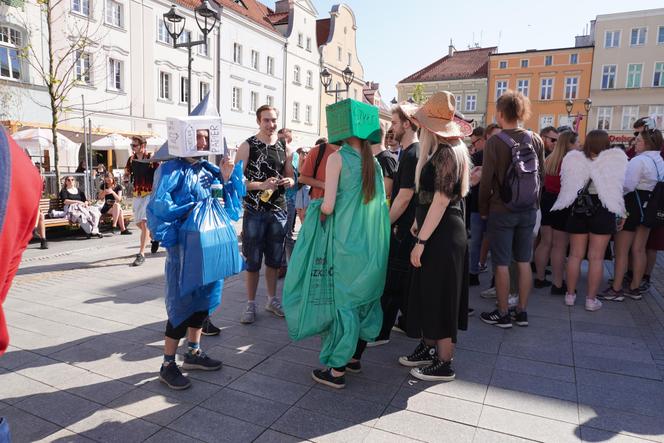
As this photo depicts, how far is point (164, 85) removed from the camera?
23812 mm

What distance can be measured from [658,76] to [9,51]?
45779 mm

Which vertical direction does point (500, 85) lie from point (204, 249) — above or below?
above

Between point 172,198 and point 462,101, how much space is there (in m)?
48.9

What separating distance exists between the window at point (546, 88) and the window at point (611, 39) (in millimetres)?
5190

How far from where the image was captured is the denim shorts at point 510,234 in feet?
14.2

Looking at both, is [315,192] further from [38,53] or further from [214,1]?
[214,1]

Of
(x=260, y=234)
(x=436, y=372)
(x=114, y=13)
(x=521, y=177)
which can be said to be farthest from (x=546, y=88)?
(x=436, y=372)

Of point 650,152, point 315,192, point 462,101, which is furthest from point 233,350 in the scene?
point 462,101

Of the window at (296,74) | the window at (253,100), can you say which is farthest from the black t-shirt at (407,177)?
the window at (296,74)

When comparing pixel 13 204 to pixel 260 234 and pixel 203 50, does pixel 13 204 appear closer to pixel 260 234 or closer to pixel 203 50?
pixel 260 234

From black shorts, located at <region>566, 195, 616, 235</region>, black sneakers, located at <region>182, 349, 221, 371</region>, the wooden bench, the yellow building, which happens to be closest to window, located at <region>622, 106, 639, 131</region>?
the yellow building

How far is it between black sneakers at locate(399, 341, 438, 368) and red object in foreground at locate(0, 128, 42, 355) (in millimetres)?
2984

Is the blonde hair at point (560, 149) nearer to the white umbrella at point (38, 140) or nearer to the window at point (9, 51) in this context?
the white umbrella at point (38, 140)

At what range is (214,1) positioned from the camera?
26375mm
